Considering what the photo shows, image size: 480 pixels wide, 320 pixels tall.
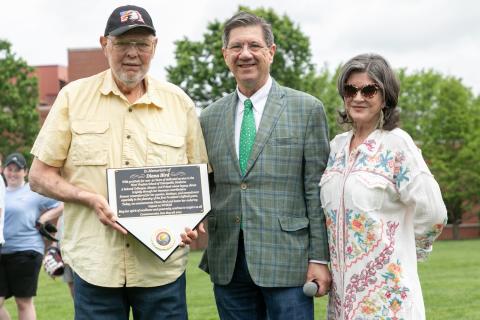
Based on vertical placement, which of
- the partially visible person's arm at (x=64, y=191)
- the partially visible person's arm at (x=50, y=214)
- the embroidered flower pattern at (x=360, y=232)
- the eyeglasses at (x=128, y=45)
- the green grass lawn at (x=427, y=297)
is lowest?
the green grass lawn at (x=427, y=297)

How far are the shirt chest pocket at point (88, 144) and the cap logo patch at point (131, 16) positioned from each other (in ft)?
2.12

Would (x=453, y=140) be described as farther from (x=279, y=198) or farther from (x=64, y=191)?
(x=64, y=191)

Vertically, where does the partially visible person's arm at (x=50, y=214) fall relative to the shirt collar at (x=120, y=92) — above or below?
below

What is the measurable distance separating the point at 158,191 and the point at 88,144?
0.49 m

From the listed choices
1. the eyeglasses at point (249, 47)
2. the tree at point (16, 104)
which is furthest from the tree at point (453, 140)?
the eyeglasses at point (249, 47)

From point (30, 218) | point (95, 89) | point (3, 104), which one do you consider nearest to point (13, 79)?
point (3, 104)

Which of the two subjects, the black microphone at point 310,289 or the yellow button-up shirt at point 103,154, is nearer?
the yellow button-up shirt at point 103,154

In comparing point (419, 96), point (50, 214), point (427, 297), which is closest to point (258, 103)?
point (50, 214)

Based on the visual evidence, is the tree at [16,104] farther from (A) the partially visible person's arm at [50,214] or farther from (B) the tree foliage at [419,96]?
(A) the partially visible person's arm at [50,214]

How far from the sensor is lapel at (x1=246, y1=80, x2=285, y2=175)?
495cm

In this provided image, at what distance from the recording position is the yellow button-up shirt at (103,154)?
4.63 m

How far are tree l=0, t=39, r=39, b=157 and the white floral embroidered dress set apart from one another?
35.5 metres

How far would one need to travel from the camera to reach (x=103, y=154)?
464 centimetres

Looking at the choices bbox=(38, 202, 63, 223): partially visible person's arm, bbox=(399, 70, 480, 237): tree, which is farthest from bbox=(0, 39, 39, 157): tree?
bbox=(38, 202, 63, 223): partially visible person's arm
